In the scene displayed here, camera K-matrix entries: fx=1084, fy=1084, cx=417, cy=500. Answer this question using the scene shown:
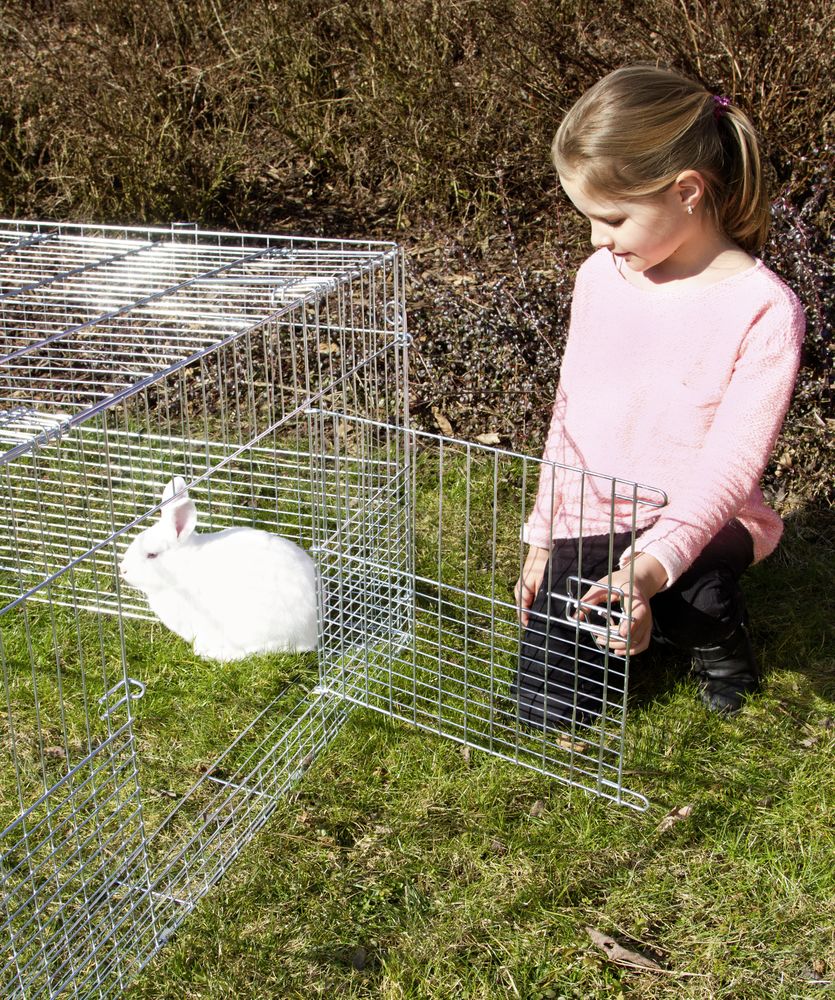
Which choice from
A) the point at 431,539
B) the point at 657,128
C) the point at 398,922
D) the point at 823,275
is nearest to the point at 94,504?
the point at 431,539

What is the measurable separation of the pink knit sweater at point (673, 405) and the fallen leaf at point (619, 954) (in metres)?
0.75

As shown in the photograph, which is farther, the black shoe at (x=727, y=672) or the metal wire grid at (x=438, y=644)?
the black shoe at (x=727, y=672)

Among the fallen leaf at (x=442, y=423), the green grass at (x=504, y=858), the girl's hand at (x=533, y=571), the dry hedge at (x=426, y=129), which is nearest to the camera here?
the green grass at (x=504, y=858)

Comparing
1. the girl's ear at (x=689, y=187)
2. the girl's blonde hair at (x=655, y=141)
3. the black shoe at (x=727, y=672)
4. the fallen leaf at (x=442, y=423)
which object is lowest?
the fallen leaf at (x=442, y=423)

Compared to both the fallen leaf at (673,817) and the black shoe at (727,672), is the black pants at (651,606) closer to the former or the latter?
the black shoe at (727,672)

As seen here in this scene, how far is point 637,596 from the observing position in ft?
7.41

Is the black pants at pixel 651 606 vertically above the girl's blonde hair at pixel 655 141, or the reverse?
the girl's blonde hair at pixel 655 141

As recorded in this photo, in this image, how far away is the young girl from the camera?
2385 millimetres

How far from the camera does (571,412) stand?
115 inches

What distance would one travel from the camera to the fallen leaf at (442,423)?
14.7ft

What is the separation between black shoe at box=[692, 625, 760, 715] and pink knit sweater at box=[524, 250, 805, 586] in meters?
0.25

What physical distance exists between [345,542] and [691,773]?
103 centimetres

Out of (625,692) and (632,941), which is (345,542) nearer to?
(625,692)

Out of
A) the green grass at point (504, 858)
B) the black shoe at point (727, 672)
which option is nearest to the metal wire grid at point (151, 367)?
the green grass at point (504, 858)
